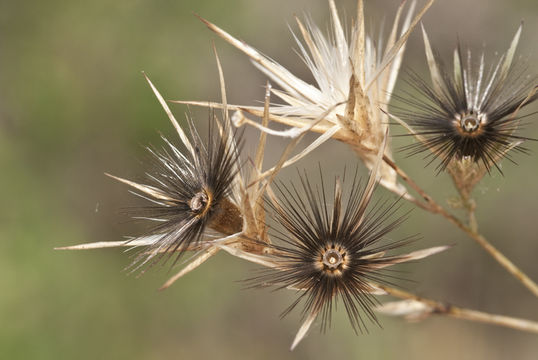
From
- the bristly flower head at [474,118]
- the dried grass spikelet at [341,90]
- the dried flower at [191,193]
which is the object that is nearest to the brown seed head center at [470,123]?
the bristly flower head at [474,118]

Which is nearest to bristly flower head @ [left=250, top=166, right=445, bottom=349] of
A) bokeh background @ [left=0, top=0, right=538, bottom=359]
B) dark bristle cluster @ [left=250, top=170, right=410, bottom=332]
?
dark bristle cluster @ [left=250, top=170, right=410, bottom=332]

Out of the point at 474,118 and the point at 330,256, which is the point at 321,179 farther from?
the point at 474,118

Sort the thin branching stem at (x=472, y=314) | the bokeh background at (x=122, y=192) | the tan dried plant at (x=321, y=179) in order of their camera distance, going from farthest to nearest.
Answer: the bokeh background at (x=122, y=192), the thin branching stem at (x=472, y=314), the tan dried plant at (x=321, y=179)

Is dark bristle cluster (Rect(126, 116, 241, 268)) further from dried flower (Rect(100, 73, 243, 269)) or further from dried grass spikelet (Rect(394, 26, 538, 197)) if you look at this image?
dried grass spikelet (Rect(394, 26, 538, 197))

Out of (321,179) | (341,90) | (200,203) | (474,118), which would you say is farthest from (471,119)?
(200,203)

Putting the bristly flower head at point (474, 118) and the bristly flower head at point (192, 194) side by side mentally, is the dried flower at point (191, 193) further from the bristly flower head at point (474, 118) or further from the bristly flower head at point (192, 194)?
the bristly flower head at point (474, 118)
